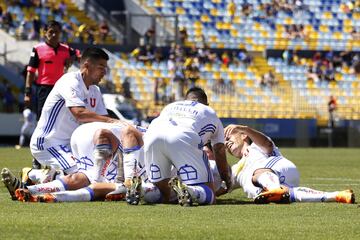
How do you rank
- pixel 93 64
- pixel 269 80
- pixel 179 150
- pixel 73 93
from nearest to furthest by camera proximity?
pixel 179 150, pixel 73 93, pixel 93 64, pixel 269 80

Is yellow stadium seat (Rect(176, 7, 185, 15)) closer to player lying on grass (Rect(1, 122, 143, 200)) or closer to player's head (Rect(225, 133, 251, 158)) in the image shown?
player's head (Rect(225, 133, 251, 158))

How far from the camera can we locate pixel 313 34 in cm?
5022

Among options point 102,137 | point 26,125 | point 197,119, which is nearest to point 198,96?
point 197,119

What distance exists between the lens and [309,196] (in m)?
12.0

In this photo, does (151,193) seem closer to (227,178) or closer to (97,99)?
(227,178)

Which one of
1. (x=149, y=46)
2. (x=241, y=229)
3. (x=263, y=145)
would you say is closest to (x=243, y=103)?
(x=149, y=46)

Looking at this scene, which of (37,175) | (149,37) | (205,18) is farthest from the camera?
(205,18)

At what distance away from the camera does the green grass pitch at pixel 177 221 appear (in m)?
8.34

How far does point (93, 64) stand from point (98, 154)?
1.15m

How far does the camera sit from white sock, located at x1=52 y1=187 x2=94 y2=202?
1151 cm

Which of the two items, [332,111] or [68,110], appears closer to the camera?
[68,110]

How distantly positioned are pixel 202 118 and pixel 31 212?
2235mm

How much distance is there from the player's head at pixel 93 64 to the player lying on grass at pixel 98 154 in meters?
0.60

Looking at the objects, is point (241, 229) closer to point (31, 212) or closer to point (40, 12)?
point (31, 212)
